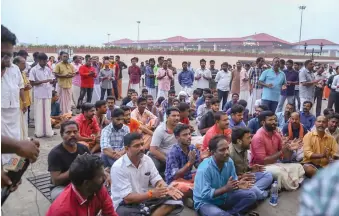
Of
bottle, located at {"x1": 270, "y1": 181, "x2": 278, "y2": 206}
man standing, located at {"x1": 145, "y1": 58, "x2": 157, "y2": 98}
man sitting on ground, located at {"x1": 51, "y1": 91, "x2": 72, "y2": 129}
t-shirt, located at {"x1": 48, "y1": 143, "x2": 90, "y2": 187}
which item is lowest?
bottle, located at {"x1": 270, "y1": 181, "x2": 278, "y2": 206}

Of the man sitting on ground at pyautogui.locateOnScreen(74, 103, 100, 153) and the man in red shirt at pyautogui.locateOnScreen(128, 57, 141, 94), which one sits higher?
the man in red shirt at pyautogui.locateOnScreen(128, 57, 141, 94)

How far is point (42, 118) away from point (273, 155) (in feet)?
15.0

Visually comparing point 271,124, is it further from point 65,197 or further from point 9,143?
point 9,143

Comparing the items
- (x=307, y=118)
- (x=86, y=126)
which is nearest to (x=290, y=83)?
(x=307, y=118)

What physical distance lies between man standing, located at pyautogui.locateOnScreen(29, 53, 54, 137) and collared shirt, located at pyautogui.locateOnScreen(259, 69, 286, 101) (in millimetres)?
4750

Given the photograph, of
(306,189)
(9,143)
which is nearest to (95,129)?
(9,143)

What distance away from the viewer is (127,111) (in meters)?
5.69

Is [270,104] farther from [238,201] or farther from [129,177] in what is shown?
[129,177]

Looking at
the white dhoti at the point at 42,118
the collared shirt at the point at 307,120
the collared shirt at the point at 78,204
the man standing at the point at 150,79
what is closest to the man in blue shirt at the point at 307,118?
the collared shirt at the point at 307,120

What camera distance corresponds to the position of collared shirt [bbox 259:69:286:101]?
26.2 ft

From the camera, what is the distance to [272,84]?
7.94 meters

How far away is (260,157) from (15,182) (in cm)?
359

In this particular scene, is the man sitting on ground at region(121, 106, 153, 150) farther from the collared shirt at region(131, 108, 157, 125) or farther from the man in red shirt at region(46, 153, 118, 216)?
the man in red shirt at region(46, 153, 118, 216)

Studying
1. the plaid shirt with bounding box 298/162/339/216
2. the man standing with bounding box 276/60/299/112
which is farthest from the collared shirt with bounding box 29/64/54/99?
the plaid shirt with bounding box 298/162/339/216
